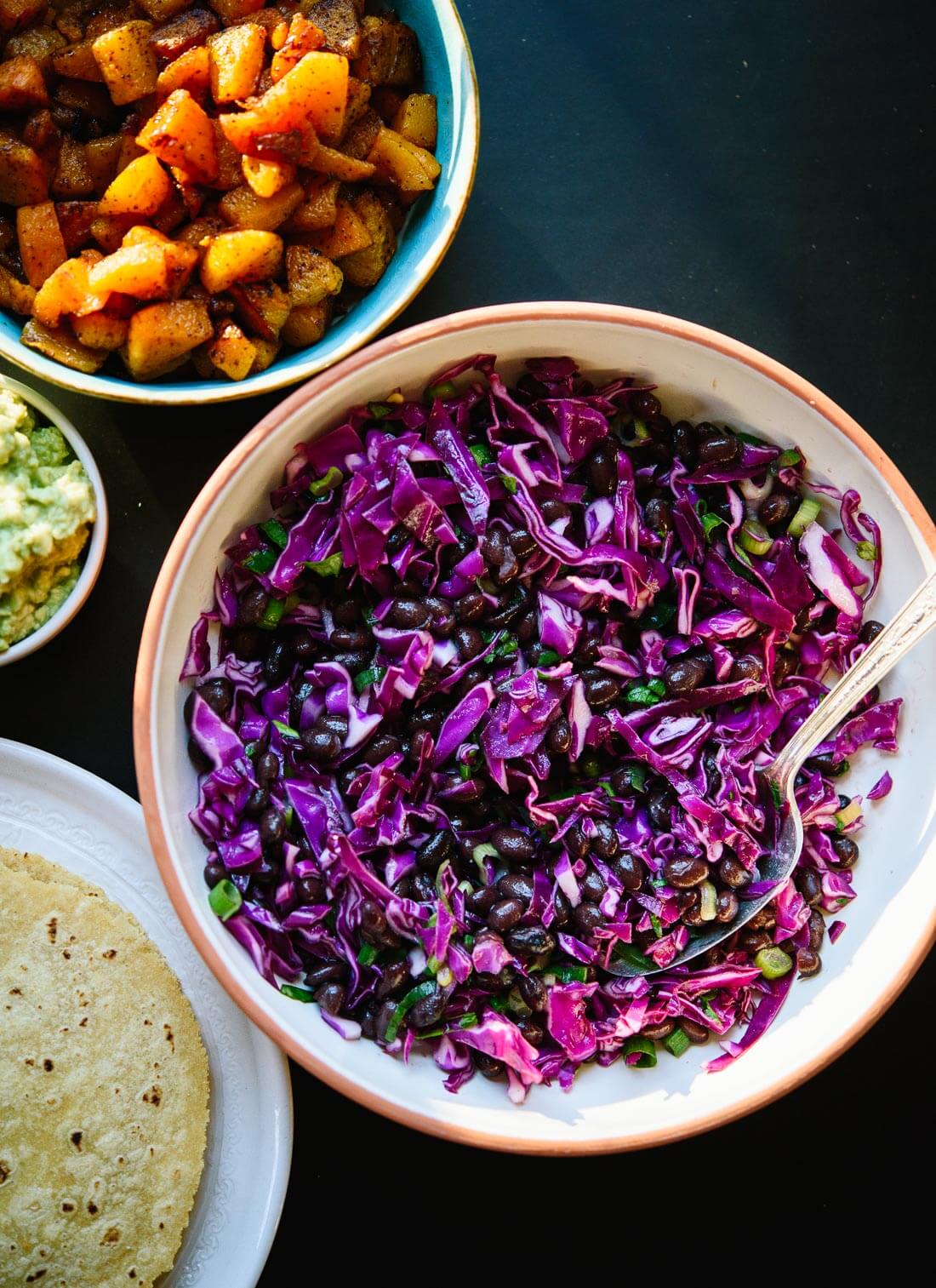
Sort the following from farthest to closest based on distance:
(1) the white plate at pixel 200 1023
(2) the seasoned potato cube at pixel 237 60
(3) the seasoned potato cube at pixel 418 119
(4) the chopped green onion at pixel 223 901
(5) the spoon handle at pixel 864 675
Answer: (1) the white plate at pixel 200 1023, (3) the seasoned potato cube at pixel 418 119, (4) the chopped green onion at pixel 223 901, (2) the seasoned potato cube at pixel 237 60, (5) the spoon handle at pixel 864 675

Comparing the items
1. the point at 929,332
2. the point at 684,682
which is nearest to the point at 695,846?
the point at 684,682

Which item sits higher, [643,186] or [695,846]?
[643,186]

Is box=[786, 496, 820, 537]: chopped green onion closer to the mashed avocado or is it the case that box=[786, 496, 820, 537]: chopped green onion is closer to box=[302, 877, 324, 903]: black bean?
box=[302, 877, 324, 903]: black bean

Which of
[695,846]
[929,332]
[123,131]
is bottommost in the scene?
[695,846]

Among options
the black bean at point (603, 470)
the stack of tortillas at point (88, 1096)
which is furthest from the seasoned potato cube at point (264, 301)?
the stack of tortillas at point (88, 1096)

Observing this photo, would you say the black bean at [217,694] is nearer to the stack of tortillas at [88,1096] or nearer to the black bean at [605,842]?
the stack of tortillas at [88,1096]

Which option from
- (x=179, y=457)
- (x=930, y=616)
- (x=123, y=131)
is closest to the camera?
Answer: (x=930, y=616)

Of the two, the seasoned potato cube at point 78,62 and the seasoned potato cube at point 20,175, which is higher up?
the seasoned potato cube at point 78,62

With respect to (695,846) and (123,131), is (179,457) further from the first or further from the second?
(695,846)
